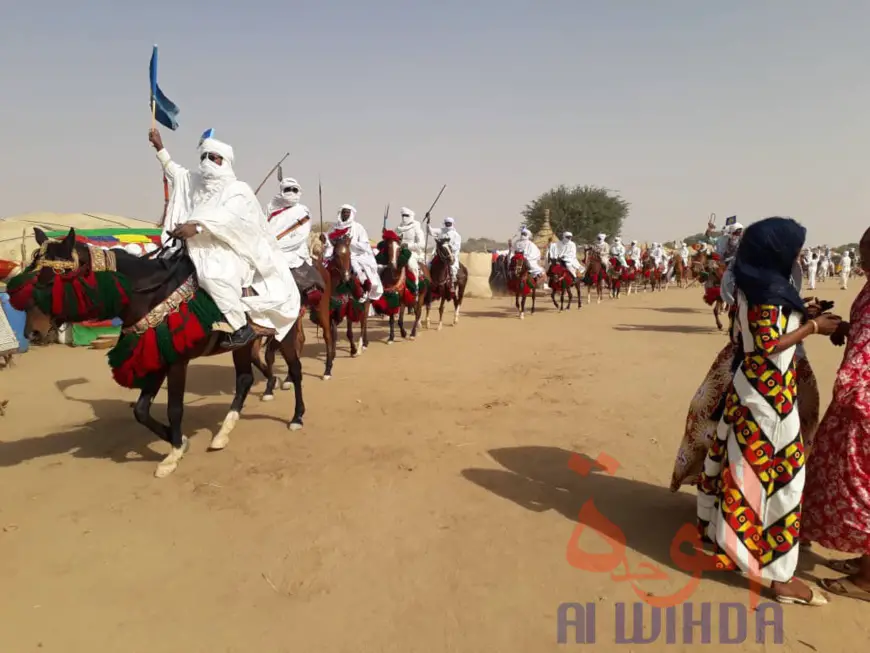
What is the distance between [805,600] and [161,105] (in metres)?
6.85

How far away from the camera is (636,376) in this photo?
8.46m

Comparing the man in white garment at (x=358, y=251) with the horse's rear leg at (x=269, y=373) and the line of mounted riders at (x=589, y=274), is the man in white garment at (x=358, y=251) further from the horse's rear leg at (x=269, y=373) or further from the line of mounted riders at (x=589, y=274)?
the line of mounted riders at (x=589, y=274)

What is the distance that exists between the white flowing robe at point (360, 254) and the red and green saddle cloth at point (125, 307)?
5.04m

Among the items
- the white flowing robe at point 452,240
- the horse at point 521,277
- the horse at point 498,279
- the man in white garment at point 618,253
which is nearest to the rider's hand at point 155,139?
the white flowing robe at point 452,240

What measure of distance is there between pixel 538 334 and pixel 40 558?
10.9 m

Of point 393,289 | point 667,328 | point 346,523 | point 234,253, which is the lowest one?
point 346,523

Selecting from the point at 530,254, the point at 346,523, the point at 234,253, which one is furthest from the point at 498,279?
the point at 346,523

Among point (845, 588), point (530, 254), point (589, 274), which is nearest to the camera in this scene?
point (845, 588)

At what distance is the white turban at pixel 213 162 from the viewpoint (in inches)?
203

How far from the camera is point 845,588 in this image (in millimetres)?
3047

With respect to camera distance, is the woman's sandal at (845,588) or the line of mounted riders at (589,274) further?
the line of mounted riders at (589,274)

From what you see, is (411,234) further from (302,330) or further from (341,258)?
(302,330)

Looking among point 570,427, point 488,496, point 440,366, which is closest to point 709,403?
point 488,496

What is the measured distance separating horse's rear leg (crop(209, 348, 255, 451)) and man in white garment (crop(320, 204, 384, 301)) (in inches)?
165
